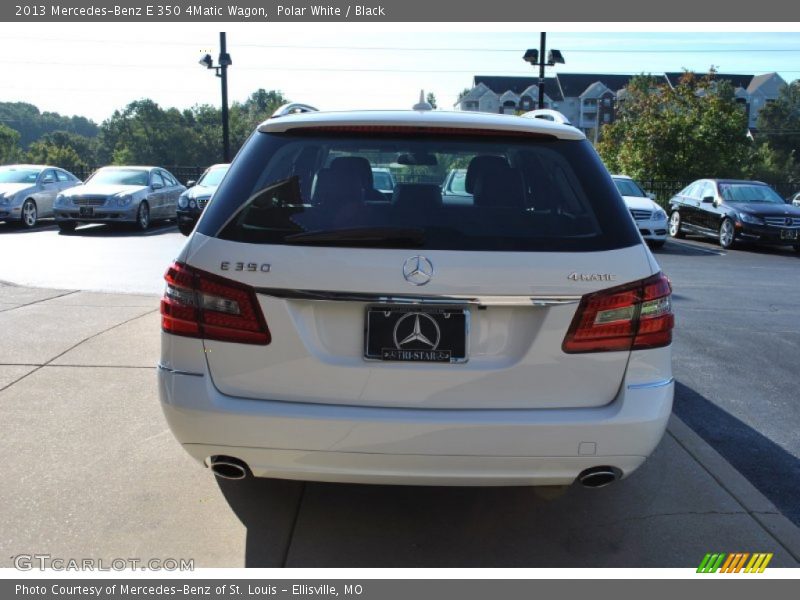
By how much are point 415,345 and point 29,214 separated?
17.8 m

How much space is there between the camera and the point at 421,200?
3080 millimetres

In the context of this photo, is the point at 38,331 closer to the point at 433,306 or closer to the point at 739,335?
the point at 433,306

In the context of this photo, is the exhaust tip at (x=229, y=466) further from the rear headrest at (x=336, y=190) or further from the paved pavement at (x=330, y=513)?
the rear headrest at (x=336, y=190)

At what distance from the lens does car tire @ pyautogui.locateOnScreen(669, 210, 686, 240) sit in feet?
62.9

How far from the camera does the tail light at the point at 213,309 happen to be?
9.41ft

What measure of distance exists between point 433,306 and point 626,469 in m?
1.00

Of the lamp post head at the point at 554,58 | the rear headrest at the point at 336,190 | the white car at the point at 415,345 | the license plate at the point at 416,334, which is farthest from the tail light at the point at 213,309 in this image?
the lamp post head at the point at 554,58

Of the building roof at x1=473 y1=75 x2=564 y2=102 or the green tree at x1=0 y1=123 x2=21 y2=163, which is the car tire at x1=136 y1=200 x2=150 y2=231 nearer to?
the building roof at x1=473 y1=75 x2=564 y2=102

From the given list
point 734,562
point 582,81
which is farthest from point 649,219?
point 582,81

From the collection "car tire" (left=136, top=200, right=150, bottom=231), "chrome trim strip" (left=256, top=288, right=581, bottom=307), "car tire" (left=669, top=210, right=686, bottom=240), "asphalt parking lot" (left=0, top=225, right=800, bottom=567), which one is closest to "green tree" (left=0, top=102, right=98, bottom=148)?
"car tire" (left=136, top=200, right=150, bottom=231)

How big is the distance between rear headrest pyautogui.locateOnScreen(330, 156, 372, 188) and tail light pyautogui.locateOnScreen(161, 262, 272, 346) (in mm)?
759

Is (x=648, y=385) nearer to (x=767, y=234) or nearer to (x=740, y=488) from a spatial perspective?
(x=740, y=488)

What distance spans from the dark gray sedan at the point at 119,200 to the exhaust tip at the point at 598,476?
15.8 m
